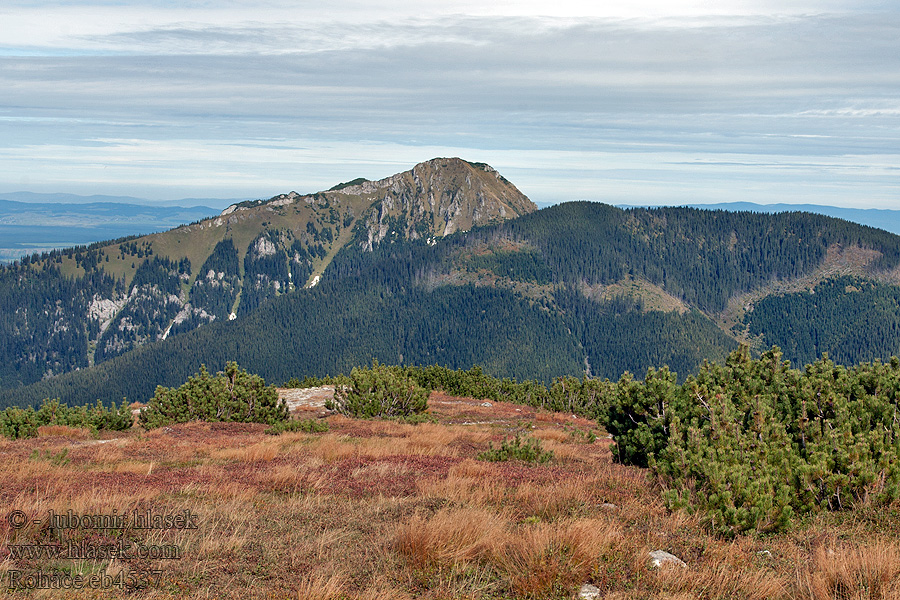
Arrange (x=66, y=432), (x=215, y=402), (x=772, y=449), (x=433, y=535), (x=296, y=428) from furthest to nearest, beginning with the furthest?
(x=215, y=402), (x=296, y=428), (x=66, y=432), (x=772, y=449), (x=433, y=535)

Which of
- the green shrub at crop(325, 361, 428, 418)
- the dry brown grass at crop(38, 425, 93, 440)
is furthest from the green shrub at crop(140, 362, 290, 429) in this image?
the green shrub at crop(325, 361, 428, 418)

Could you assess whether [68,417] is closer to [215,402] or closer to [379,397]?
[215,402]

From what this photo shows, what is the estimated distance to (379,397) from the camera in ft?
119

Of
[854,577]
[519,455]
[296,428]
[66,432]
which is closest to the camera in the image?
[854,577]

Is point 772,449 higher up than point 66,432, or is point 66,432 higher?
point 772,449

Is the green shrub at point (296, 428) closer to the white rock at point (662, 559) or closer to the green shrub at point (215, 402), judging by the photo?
the green shrub at point (215, 402)

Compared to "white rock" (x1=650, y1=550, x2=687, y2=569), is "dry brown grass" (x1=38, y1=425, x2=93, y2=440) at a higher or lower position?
lower

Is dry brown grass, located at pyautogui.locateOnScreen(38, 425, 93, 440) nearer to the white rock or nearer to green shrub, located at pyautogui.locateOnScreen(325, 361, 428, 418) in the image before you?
green shrub, located at pyautogui.locateOnScreen(325, 361, 428, 418)

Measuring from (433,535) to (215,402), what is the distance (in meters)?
25.9

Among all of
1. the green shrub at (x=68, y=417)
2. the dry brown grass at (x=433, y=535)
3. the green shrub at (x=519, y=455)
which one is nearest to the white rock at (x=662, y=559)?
the dry brown grass at (x=433, y=535)

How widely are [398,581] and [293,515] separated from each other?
3.64m

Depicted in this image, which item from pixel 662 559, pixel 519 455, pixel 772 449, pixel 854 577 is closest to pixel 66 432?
pixel 519 455

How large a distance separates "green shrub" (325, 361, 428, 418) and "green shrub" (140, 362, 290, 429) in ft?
15.0

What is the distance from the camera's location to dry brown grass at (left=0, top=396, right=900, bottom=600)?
7941 mm
